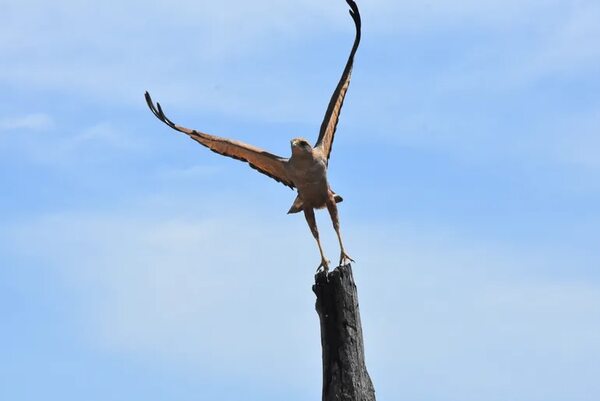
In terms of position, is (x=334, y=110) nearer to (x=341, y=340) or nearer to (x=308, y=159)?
(x=308, y=159)

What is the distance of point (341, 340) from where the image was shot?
796cm

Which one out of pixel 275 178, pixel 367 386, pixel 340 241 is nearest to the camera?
pixel 367 386

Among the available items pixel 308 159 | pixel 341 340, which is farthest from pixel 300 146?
pixel 341 340

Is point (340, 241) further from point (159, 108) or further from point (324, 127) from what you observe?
point (159, 108)

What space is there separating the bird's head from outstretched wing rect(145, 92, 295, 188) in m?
0.31

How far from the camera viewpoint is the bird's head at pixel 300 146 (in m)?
9.30

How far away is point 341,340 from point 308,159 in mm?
2017

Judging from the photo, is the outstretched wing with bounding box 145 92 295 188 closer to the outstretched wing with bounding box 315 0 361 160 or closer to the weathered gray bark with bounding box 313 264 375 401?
the outstretched wing with bounding box 315 0 361 160

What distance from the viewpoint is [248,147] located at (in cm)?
973

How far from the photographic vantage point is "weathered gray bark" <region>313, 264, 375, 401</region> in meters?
7.85

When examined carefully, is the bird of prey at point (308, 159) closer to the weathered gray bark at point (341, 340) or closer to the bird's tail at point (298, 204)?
the bird's tail at point (298, 204)

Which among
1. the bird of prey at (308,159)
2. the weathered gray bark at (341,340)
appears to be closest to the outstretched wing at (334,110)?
the bird of prey at (308,159)

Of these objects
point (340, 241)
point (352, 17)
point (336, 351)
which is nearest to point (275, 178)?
point (340, 241)

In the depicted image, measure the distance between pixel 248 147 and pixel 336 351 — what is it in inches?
100
